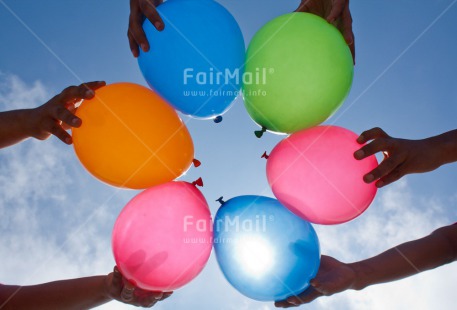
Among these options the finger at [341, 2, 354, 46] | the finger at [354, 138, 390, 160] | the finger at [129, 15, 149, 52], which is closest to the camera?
the finger at [354, 138, 390, 160]

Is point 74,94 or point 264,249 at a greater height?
point 74,94

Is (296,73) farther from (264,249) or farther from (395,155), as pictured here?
(264,249)

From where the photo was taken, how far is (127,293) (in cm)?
178

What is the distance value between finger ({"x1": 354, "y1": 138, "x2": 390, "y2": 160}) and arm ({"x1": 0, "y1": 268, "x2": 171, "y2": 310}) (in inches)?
45.5

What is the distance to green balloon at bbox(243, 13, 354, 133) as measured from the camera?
1.71m

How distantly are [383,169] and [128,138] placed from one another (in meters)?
1.09

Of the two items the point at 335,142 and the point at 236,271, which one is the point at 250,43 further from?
the point at 236,271

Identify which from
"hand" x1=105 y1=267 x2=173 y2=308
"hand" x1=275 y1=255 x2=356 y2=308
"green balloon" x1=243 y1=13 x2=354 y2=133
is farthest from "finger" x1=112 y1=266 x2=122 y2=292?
"green balloon" x1=243 y1=13 x2=354 y2=133

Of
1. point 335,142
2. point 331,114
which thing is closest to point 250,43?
point 331,114

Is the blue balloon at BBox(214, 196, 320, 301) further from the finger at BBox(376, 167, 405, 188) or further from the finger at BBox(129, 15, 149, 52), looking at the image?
the finger at BBox(129, 15, 149, 52)

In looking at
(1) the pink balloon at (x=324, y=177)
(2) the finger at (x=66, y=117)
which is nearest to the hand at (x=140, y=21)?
(2) the finger at (x=66, y=117)

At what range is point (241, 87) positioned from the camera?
6.24ft

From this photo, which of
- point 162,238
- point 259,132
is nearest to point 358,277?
point 259,132

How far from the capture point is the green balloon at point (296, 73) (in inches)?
67.2
